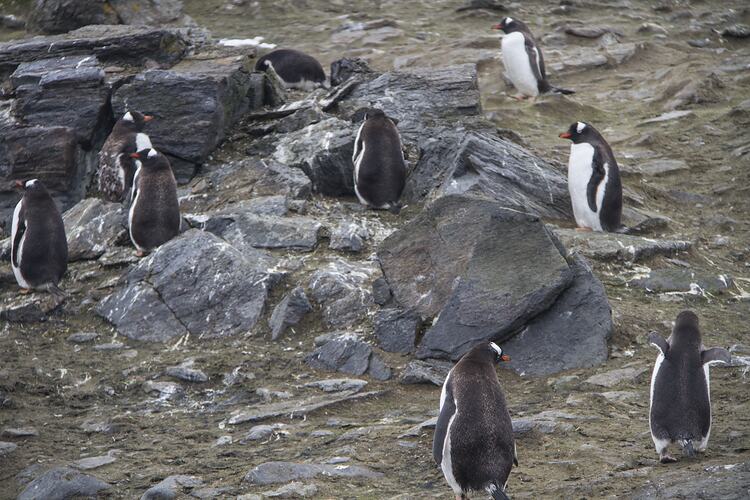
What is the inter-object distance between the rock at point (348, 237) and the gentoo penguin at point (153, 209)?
1.35m

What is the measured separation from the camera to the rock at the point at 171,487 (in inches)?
195

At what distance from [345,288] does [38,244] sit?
2543 mm

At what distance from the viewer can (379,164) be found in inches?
344

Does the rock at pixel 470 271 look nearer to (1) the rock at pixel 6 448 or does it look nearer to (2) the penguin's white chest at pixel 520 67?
(1) the rock at pixel 6 448

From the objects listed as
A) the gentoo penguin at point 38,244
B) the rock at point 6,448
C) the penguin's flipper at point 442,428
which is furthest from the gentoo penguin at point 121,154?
the penguin's flipper at point 442,428

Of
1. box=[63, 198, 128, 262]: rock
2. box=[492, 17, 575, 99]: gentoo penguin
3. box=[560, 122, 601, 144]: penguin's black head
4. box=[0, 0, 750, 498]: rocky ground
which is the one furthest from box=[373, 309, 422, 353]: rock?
box=[492, 17, 575, 99]: gentoo penguin

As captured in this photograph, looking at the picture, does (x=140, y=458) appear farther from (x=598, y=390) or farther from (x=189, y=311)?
(x=598, y=390)

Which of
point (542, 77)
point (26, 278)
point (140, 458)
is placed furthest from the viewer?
point (542, 77)

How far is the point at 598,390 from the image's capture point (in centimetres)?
589

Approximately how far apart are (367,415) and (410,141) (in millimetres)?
4417

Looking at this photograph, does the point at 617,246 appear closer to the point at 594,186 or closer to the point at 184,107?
the point at 594,186

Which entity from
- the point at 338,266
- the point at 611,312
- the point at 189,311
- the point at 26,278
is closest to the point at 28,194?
the point at 26,278

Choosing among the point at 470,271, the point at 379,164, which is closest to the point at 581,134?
the point at 379,164

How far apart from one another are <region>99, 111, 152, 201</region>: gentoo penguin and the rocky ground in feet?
A: 1.01
